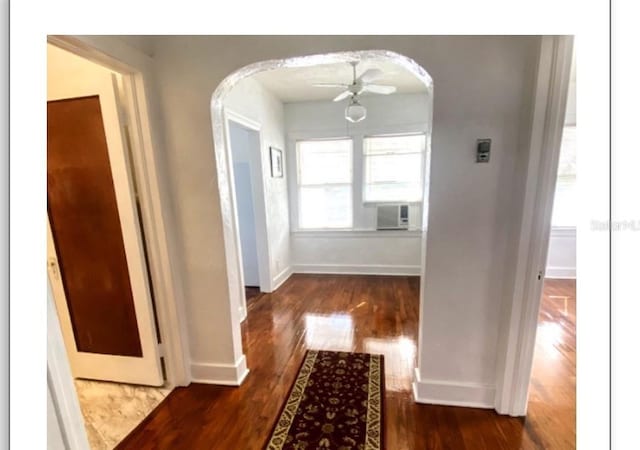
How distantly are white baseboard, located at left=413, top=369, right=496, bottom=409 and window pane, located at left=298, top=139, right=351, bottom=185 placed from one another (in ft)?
10.0

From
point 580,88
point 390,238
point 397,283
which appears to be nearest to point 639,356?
point 580,88

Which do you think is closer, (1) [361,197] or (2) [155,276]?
(2) [155,276]

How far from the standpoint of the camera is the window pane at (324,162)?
4223 millimetres

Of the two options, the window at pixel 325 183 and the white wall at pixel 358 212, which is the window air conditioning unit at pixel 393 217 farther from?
the window at pixel 325 183

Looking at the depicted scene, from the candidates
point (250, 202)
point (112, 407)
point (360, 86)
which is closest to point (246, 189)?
point (250, 202)

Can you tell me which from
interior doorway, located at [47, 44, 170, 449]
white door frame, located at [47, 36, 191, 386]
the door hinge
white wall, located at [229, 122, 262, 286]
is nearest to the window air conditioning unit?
white wall, located at [229, 122, 262, 286]

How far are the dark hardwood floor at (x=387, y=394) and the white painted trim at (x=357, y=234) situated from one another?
123 cm

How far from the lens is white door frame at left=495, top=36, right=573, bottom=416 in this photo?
4.04 ft

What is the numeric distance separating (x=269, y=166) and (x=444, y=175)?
102 inches

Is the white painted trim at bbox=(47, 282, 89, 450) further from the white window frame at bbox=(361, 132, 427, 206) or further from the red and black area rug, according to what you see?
the white window frame at bbox=(361, 132, 427, 206)

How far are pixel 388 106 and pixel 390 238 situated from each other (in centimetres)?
194
